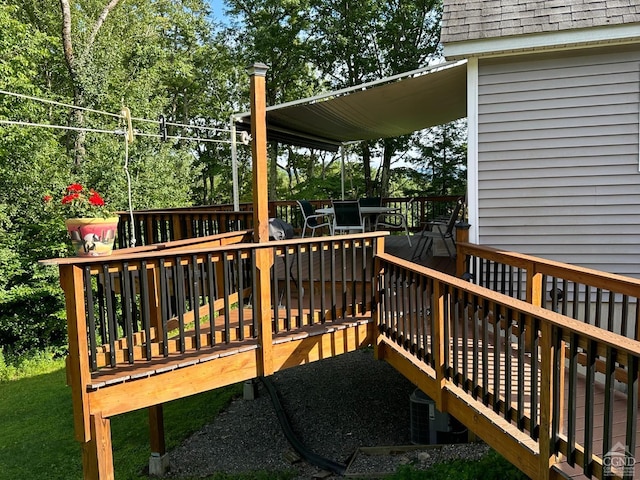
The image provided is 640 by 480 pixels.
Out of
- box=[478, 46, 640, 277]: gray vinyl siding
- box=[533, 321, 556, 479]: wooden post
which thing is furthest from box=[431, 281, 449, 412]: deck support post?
box=[478, 46, 640, 277]: gray vinyl siding

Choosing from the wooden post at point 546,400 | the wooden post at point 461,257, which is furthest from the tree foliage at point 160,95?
the wooden post at point 546,400

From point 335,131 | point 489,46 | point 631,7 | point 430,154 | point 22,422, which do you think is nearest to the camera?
point 631,7

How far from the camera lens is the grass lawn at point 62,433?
6.45m

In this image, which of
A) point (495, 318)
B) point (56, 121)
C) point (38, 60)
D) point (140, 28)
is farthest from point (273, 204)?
point (140, 28)

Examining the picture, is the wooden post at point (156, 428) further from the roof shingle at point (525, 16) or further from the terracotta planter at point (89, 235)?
the roof shingle at point (525, 16)

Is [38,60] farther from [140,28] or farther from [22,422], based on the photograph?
[22,422]

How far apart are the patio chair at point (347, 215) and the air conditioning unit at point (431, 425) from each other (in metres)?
2.73

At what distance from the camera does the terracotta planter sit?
12.6 ft

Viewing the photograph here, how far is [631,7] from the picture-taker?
447cm

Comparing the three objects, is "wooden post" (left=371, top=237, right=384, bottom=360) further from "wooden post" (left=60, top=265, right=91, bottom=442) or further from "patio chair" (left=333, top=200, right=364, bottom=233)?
"patio chair" (left=333, top=200, right=364, bottom=233)

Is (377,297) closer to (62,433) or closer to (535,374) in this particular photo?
(535,374)

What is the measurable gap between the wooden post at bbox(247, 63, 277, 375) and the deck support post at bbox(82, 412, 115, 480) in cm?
114

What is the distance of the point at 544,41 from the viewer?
15.3 feet

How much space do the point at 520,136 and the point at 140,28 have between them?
17.2 m
